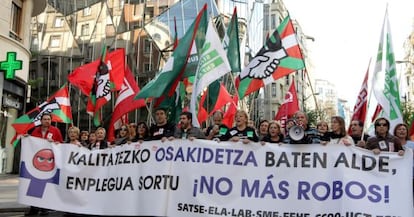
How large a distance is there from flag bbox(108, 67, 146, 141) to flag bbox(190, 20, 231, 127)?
6.70ft

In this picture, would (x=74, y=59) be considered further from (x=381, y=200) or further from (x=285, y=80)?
(x=285, y=80)

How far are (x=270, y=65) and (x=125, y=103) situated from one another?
3054mm

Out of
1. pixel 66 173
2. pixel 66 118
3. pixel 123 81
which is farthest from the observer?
pixel 66 118

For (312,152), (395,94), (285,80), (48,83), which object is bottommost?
(312,152)

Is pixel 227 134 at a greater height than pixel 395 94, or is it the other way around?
pixel 395 94

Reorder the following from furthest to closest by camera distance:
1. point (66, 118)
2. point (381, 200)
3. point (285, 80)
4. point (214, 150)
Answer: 1. point (285, 80)
2. point (66, 118)
3. point (214, 150)
4. point (381, 200)

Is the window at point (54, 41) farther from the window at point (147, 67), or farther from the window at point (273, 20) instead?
A: the window at point (273, 20)

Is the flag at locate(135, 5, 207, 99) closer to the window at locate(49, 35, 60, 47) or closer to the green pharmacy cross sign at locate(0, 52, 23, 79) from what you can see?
the green pharmacy cross sign at locate(0, 52, 23, 79)

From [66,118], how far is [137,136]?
4141 mm

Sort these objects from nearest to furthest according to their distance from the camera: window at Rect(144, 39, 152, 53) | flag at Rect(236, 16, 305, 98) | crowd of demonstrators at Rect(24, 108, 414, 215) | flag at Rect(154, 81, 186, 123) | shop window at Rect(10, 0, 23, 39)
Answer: crowd of demonstrators at Rect(24, 108, 414, 215) → flag at Rect(154, 81, 186, 123) → flag at Rect(236, 16, 305, 98) → shop window at Rect(10, 0, 23, 39) → window at Rect(144, 39, 152, 53)

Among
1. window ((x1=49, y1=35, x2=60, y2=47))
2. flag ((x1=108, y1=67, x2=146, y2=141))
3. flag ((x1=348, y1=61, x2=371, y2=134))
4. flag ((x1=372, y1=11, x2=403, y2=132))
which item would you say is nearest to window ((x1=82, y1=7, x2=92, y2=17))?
window ((x1=49, y1=35, x2=60, y2=47))

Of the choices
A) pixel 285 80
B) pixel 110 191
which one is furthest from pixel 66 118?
pixel 285 80

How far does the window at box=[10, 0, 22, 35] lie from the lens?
2101 centimetres

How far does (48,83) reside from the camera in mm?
31422
